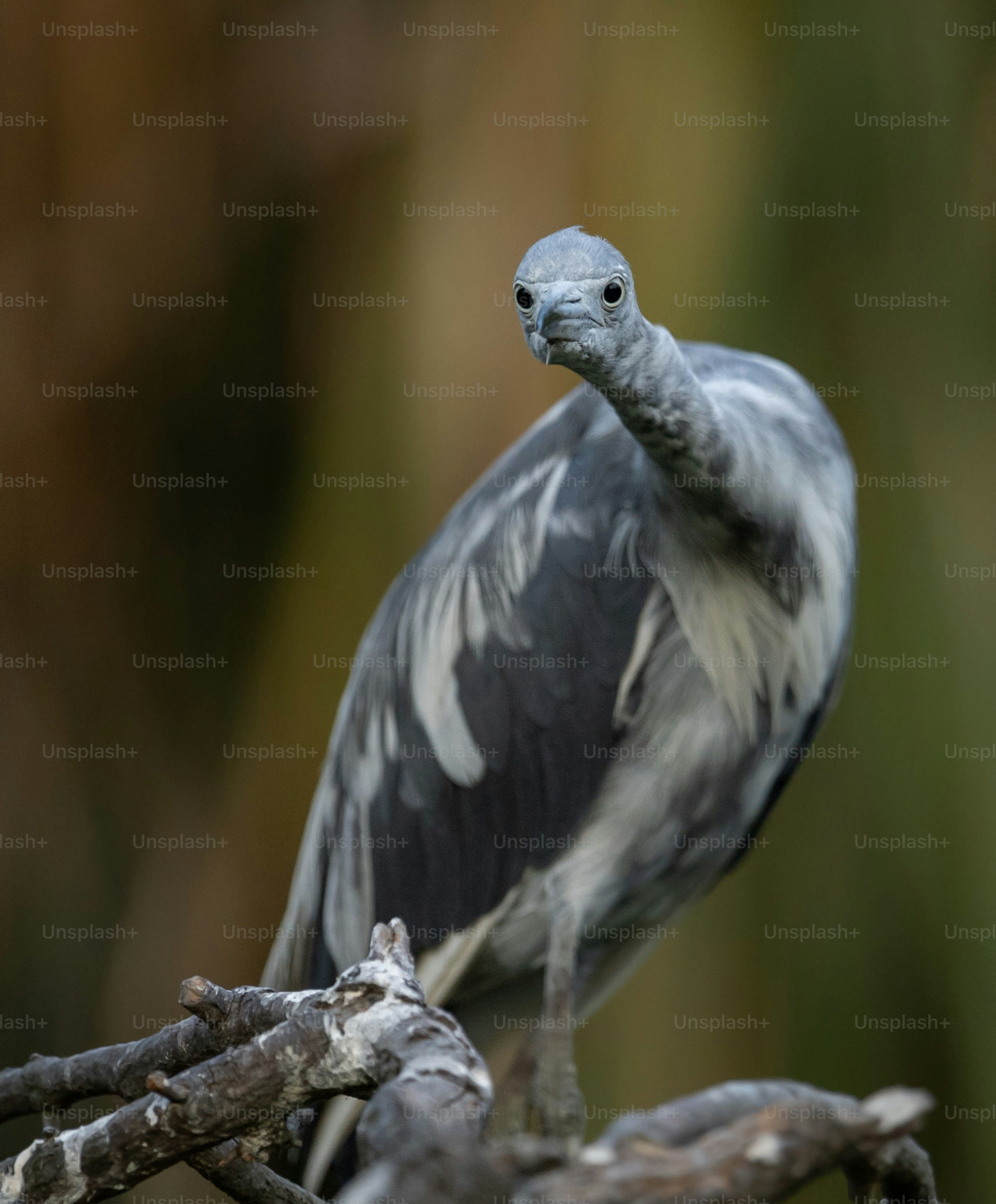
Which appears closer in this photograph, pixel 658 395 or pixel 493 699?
pixel 658 395

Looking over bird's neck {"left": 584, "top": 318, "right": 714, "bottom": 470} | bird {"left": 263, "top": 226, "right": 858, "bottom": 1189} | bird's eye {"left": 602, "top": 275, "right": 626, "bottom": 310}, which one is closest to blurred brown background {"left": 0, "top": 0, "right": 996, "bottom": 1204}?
bird {"left": 263, "top": 226, "right": 858, "bottom": 1189}

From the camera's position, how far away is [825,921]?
2.59 m

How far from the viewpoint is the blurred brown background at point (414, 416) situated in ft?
8.10

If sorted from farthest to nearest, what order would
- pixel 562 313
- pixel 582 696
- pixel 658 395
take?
pixel 582 696
pixel 658 395
pixel 562 313

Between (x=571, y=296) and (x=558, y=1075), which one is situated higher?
(x=571, y=296)

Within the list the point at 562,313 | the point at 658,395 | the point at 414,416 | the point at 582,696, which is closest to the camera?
the point at 562,313

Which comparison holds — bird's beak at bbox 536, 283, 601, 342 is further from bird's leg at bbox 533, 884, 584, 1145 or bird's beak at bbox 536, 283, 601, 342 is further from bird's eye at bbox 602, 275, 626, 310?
bird's leg at bbox 533, 884, 584, 1145

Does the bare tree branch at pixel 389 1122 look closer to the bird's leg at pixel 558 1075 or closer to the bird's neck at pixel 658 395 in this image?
the bird's leg at pixel 558 1075

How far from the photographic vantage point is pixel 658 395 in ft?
3.54

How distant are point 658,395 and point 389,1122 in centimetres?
74

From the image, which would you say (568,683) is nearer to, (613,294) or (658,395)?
(658,395)

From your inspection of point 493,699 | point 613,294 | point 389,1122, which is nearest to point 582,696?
point 493,699

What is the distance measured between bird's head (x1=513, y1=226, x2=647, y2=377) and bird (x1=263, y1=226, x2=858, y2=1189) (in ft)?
1.15

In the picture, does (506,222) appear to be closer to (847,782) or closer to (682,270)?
(682,270)
